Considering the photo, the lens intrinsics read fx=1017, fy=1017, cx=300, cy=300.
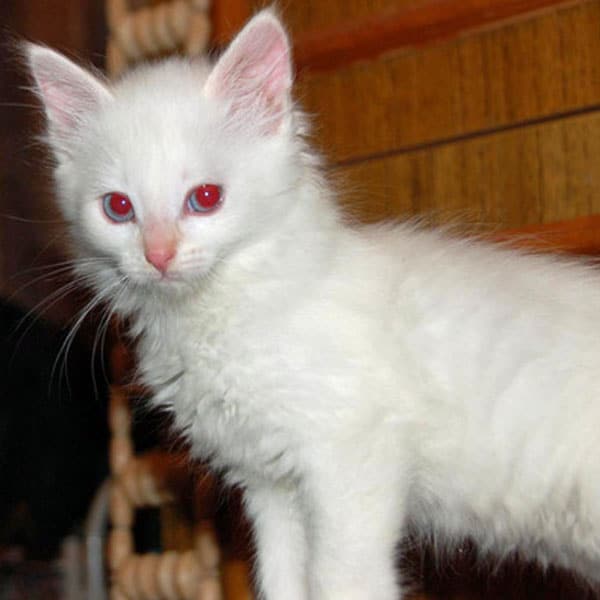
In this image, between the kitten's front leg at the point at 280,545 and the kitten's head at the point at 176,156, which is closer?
the kitten's head at the point at 176,156

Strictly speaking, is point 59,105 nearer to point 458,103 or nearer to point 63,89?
point 63,89

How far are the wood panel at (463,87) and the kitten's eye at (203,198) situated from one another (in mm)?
527

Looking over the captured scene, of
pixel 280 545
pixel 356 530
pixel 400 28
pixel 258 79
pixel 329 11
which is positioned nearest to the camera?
pixel 356 530

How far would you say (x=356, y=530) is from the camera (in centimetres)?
114

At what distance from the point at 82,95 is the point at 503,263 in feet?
1.94

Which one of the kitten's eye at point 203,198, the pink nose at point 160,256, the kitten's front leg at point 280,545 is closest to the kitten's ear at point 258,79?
the kitten's eye at point 203,198

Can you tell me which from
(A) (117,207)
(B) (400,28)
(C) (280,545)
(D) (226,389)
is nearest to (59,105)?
(A) (117,207)

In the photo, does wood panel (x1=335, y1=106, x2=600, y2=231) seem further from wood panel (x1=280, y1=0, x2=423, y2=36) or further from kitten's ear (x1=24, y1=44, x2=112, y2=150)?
kitten's ear (x1=24, y1=44, x2=112, y2=150)

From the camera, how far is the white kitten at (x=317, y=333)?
1173mm

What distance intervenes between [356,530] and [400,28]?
799 millimetres

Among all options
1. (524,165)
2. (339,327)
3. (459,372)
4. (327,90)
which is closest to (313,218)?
(339,327)

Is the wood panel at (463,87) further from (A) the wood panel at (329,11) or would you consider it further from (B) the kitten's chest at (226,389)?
(B) the kitten's chest at (226,389)

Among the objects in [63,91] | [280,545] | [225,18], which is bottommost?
[280,545]

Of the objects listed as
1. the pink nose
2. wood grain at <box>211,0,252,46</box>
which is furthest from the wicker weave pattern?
the pink nose
